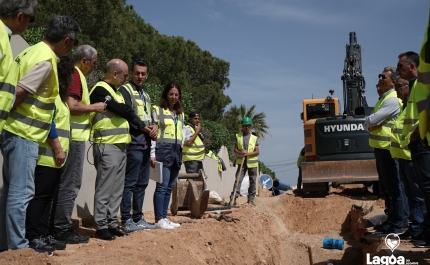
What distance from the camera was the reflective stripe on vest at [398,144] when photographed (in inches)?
211

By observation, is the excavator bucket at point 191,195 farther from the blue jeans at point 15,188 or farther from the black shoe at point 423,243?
the blue jeans at point 15,188

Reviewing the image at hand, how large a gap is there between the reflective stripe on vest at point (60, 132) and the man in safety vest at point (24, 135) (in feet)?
0.74

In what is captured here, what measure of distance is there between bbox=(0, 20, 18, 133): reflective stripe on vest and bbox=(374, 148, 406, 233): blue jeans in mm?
4522

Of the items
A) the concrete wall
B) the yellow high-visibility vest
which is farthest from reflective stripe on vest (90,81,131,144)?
the yellow high-visibility vest

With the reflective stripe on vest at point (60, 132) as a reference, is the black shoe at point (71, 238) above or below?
below

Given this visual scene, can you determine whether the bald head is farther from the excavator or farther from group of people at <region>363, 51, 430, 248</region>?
the excavator

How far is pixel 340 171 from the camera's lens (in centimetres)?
1162

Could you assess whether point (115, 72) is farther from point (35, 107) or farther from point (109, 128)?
point (35, 107)

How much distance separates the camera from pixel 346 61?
15.1 m

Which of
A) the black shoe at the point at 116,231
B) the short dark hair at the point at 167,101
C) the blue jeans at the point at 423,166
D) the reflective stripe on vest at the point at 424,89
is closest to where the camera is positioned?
the reflective stripe on vest at the point at 424,89

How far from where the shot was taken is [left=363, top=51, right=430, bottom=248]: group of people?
4598 mm

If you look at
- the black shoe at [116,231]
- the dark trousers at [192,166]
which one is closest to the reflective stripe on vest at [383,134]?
the black shoe at [116,231]

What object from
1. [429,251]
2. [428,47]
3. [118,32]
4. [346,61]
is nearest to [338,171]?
[346,61]

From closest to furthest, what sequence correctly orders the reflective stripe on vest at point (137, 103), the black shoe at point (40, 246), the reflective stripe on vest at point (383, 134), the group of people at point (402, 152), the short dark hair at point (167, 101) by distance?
the black shoe at point (40, 246) < the group of people at point (402, 152) < the reflective stripe on vest at point (137, 103) < the reflective stripe on vest at point (383, 134) < the short dark hair at point (167, 101)
